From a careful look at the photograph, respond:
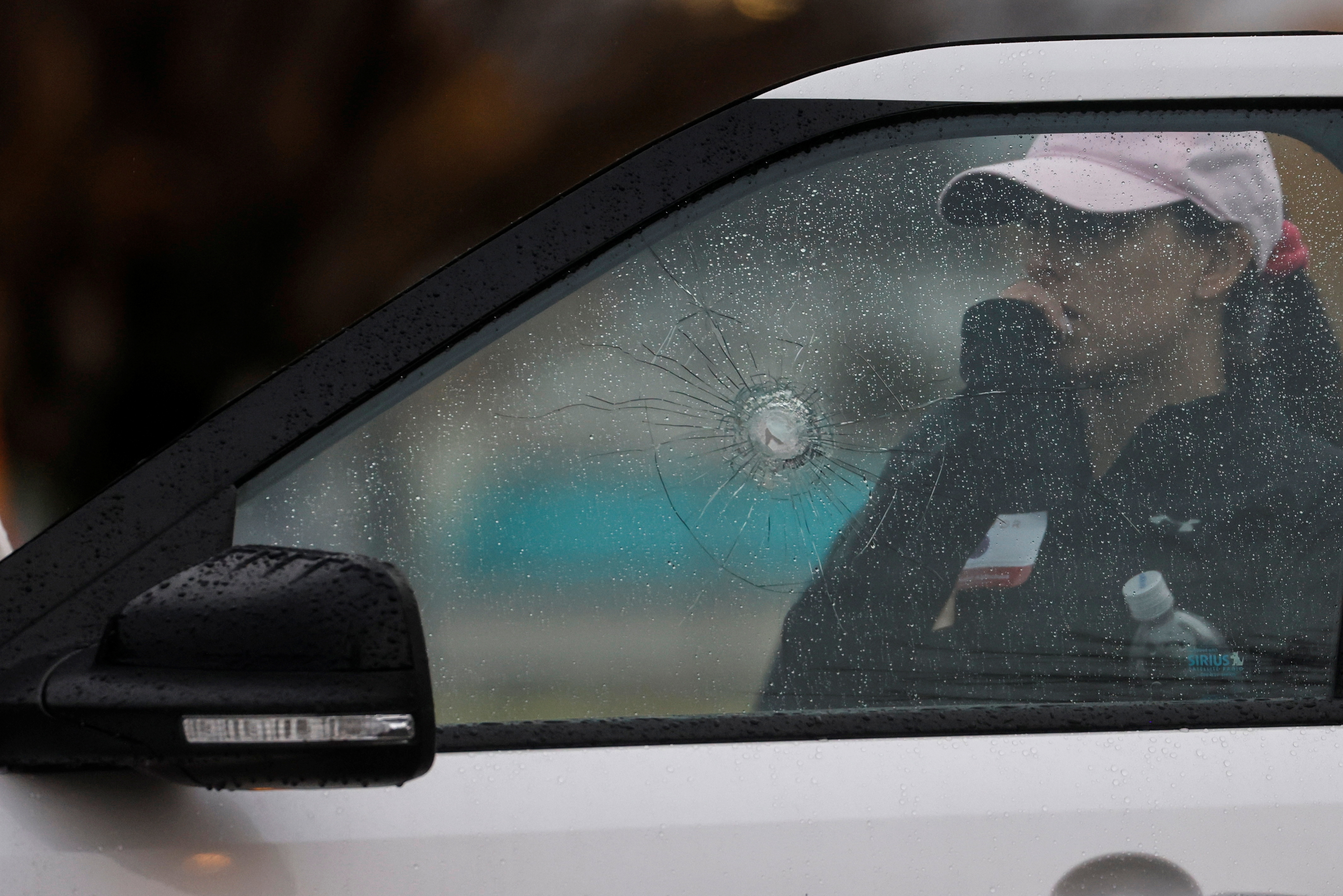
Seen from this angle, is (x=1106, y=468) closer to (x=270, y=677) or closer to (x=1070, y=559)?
(x=1070, y=559)

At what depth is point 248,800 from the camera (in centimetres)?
119

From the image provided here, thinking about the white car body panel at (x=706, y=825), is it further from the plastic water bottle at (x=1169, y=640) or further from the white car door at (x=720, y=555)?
the plastic water bottle at (x=1169, y=640)

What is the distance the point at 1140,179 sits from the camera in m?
1.45

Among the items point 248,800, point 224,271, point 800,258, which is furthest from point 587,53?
point 248,800

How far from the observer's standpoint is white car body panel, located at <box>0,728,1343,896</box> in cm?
117

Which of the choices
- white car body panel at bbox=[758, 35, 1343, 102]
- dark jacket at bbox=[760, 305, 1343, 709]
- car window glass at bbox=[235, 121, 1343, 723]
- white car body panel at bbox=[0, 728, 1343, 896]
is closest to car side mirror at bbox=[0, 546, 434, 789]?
white car body panel at bbox=[0, 728, 1343, 896]

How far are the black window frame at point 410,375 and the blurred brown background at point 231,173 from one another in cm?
3

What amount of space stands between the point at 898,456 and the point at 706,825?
19.0 inches

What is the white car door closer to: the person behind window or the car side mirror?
the person behind window

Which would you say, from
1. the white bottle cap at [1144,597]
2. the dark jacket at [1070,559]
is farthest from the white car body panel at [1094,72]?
the white bottle cap at [1144,597]

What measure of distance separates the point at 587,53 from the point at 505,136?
0.13 m

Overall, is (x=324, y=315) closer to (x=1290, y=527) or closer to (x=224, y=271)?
(x=224, y=271)

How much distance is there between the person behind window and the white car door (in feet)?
0.04

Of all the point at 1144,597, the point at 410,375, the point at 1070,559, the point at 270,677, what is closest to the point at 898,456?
the point at 1070,559
